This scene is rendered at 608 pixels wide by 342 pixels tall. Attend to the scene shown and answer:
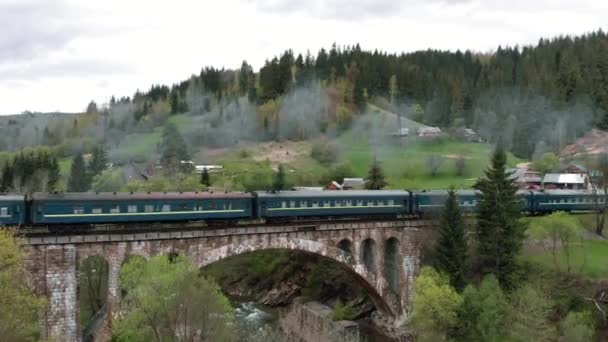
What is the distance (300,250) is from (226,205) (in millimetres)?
5846

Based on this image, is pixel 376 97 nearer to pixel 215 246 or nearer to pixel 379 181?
pixel 379 181

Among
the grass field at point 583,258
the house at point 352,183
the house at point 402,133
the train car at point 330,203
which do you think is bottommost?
the grass field at point 583,258

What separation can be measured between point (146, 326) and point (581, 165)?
69646mm

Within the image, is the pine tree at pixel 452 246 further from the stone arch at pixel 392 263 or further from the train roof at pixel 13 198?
the train roof at pixel 13 198

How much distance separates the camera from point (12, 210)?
29516mm

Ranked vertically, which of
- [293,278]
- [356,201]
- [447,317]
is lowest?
[293,278]

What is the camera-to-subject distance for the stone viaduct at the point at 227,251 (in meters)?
29.9

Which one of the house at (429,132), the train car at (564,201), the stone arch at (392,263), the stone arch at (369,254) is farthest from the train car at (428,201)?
the house at (429,132)

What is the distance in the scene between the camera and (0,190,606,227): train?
30359 millimetres

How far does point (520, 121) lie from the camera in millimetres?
102562

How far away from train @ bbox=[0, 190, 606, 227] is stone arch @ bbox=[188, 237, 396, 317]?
181 centimetres

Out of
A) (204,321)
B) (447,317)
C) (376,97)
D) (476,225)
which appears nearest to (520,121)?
(376,97)

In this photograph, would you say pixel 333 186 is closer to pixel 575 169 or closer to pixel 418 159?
pixel 418 159

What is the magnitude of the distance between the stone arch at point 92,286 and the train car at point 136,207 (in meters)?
11.2
